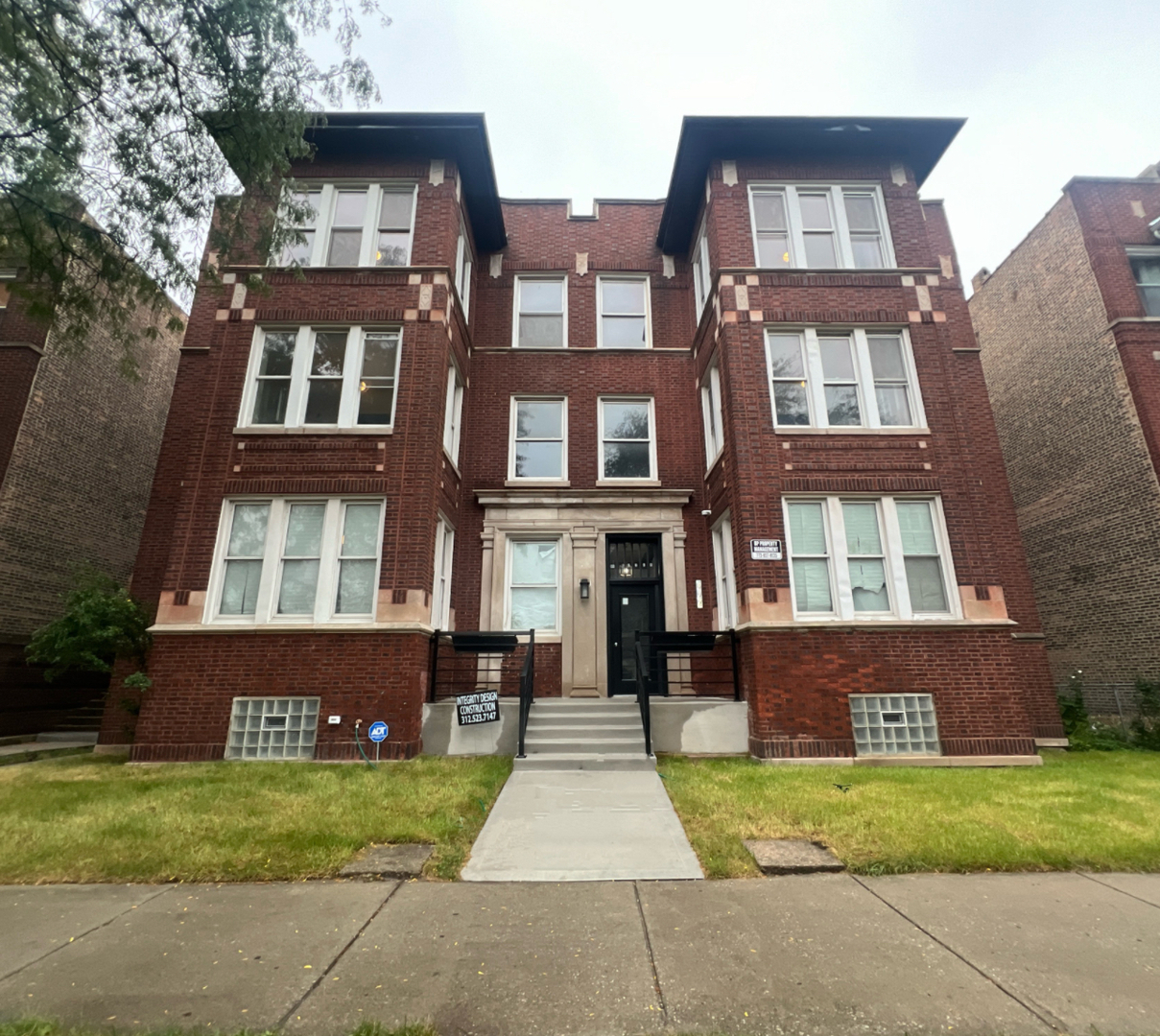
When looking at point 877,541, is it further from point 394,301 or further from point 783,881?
point 394,301

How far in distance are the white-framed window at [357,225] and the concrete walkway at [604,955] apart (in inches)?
403

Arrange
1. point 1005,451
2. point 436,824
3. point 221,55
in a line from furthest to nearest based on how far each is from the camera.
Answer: point 1005,451
point 221,55
point 436,824

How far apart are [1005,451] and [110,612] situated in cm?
2075

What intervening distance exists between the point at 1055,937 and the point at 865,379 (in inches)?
349

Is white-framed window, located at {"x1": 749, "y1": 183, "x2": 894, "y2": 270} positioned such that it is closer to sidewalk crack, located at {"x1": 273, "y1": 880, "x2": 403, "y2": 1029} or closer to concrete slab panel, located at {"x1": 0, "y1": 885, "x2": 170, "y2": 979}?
sidewalk crack, located at {"x1": 273, "y1": 880, "x2": 403, "y2": 1029}

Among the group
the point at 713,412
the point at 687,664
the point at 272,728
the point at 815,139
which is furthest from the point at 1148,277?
the point at 272,728

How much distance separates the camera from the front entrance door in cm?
1178

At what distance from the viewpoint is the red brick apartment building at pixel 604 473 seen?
8820 millimetres

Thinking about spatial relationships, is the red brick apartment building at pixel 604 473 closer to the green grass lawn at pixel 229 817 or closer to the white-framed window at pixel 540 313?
the white-framed window at pixel 540 313

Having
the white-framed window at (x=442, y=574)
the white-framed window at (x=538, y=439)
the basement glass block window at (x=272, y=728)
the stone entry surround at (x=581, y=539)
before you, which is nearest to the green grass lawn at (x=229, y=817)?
the basement glass block window at (x=272, y=728)

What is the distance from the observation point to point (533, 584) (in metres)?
11.9

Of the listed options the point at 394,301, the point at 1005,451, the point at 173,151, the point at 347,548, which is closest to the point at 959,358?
the point at 1005,451

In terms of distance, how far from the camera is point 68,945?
10.8ft

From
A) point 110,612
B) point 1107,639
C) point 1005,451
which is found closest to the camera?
point 110,612
